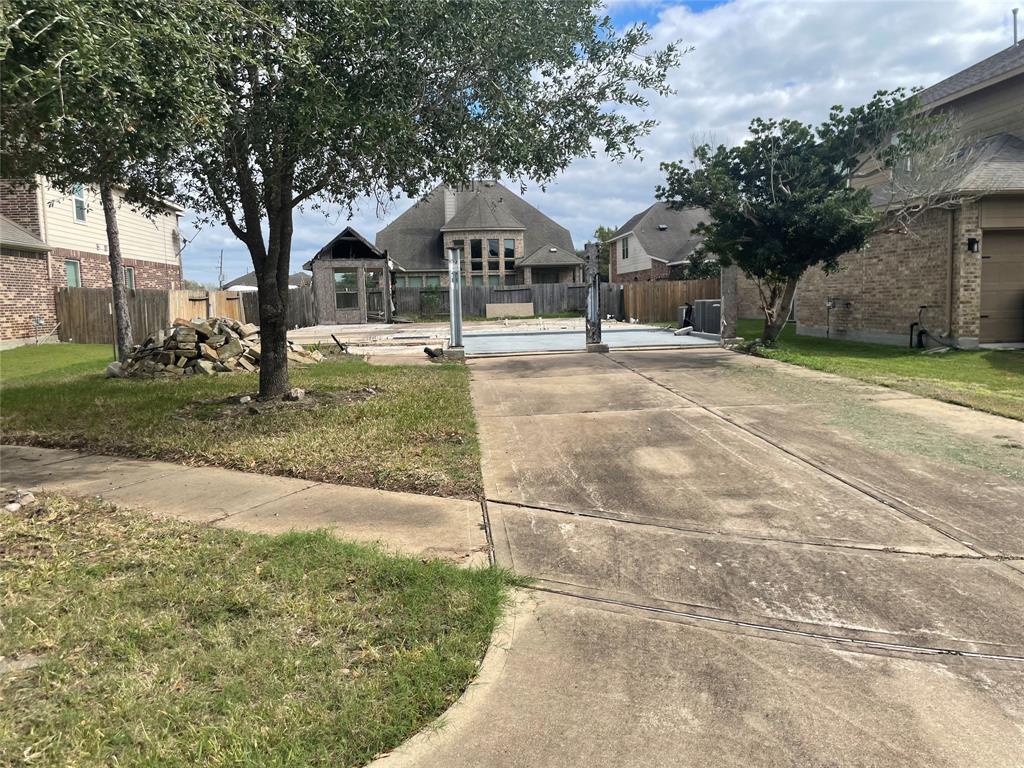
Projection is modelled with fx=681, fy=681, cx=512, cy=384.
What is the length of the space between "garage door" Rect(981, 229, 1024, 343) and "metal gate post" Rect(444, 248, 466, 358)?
11.6 metres

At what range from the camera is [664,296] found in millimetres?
29016

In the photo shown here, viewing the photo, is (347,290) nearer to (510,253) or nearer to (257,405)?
(510,253)

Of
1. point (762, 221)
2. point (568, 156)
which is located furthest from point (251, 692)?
point (762, 221)

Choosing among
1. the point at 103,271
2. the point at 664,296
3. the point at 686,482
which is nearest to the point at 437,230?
the point at 664,296

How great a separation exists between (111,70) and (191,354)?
10.2m

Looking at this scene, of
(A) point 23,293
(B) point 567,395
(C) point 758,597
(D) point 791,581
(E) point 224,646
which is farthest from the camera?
(A) point 23,293

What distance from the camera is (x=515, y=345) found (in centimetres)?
1852

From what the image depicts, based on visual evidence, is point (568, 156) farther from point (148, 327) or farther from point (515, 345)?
point (148, 327)

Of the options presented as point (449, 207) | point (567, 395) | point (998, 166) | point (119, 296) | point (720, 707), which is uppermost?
point (449, 207)

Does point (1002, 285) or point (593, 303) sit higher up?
point (1002, 285)

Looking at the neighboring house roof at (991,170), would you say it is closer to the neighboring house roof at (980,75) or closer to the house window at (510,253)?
the neighboring house roof at (980,75)

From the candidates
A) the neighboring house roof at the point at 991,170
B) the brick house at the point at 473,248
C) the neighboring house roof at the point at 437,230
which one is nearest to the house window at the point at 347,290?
the brick house at the point at 473,248

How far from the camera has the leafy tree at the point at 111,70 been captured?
430cm

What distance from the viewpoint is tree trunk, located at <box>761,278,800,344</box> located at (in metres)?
15.6
